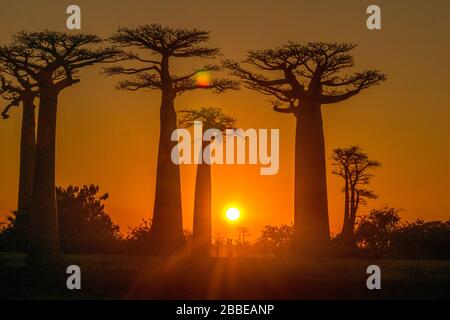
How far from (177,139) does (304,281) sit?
51.1 feet

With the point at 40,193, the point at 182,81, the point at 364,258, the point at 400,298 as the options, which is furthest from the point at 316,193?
the point at 400,298

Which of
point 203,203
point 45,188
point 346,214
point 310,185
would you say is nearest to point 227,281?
point 45,188

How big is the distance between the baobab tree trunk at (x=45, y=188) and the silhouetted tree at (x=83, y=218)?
422 inches

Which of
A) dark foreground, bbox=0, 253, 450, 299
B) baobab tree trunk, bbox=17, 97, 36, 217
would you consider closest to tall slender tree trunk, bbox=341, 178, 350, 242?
baobab tree trunk, bbox=17, 97, 36, 217

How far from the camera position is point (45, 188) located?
48.6 meters

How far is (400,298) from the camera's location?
Result: 120 feet

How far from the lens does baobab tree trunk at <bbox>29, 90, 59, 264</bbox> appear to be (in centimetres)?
4841

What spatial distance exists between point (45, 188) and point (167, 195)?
602 centimetres

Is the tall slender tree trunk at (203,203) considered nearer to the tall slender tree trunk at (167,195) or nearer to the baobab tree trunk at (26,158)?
the tall slender tree trunk at (167,195)

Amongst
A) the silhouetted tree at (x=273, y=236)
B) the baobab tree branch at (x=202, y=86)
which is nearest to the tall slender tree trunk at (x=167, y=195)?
the baobab tree branch at (x=202, y=86)

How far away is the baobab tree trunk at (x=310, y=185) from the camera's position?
53.3m

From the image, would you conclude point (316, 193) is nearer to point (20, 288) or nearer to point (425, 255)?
point (425, 255)

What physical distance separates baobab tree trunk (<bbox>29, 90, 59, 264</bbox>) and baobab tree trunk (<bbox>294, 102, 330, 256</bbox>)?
11300 millimetres

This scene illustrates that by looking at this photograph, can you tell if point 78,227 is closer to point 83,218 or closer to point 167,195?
point 83,218
